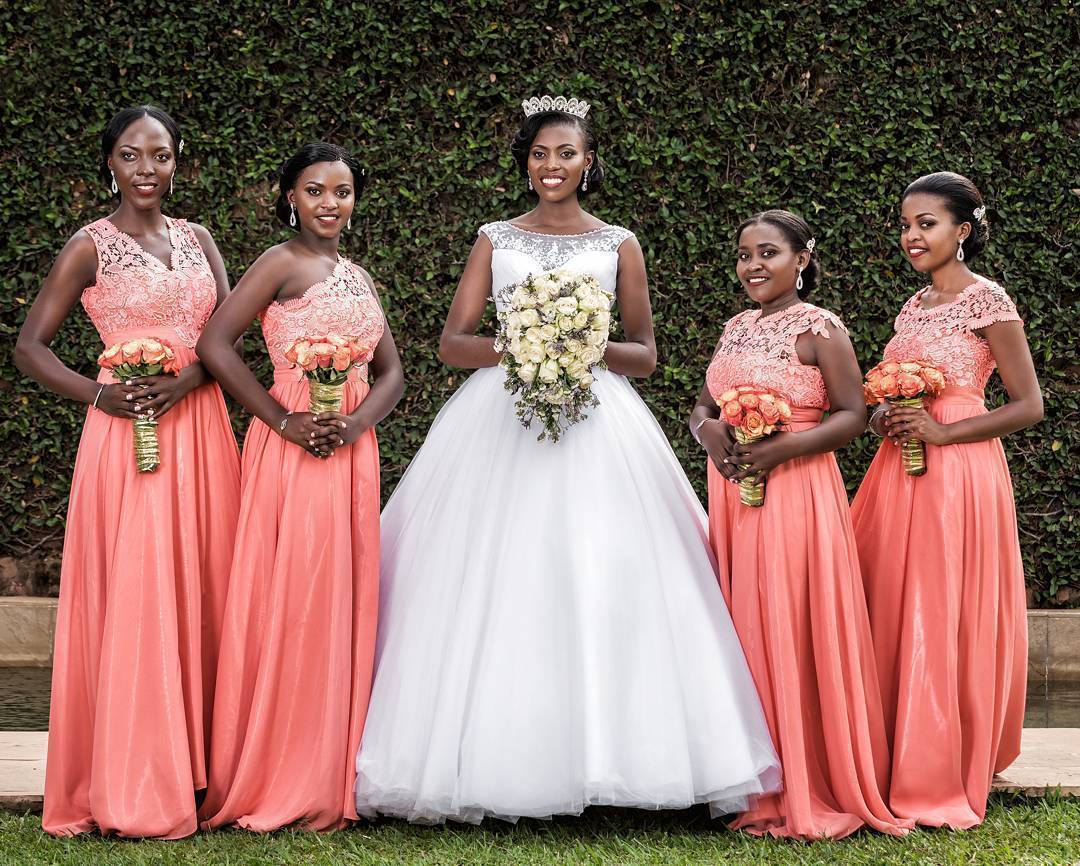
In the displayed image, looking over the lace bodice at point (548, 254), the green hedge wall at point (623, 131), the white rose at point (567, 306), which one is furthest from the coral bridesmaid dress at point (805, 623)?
the green hedge wall at point (623, 131)

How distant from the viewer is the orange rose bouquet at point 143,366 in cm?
429

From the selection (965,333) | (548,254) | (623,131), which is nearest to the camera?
(965,333)

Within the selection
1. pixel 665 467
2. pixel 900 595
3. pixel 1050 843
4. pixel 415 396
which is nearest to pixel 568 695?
pixel 665 467

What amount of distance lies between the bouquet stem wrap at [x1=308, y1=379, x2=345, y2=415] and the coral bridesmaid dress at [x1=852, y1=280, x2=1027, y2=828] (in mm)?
2278

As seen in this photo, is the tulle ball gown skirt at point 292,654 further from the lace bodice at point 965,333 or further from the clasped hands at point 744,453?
the lace bodice at point 965,333

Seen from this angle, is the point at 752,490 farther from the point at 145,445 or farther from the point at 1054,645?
the point at 1054,645

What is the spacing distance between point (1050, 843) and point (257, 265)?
376 cm

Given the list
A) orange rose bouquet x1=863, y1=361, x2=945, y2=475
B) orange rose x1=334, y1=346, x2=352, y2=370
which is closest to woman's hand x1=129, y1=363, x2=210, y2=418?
orange rose x1=334, y1=346, x2=352, y2=370

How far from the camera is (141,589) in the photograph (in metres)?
4.37

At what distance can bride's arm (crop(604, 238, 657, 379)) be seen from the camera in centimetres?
475

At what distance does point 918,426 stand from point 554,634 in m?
1.67

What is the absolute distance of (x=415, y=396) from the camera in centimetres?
741

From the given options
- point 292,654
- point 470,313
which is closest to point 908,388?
point 470,313

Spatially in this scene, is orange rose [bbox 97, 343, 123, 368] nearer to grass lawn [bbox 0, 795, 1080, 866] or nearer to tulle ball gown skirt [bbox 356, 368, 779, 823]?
tulle ball gown skirt [bbox 356, 368, 779, 823]
